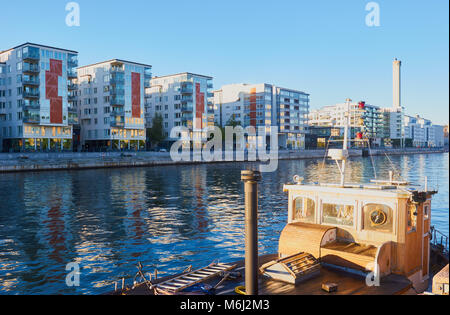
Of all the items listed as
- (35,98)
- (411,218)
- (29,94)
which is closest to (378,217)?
(411,218)

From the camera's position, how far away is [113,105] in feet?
372

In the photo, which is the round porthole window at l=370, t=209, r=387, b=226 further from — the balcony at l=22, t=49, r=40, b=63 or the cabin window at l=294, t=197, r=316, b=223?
the balcony at l=22, t=49, r=40, b=63

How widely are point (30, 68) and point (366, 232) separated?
3845 inches

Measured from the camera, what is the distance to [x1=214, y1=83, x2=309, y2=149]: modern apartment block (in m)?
174

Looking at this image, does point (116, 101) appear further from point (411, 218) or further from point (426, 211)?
point (411, 218)

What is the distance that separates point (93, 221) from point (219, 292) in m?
21.4

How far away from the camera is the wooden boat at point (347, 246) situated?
38.1 feet

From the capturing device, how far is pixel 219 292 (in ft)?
36.1

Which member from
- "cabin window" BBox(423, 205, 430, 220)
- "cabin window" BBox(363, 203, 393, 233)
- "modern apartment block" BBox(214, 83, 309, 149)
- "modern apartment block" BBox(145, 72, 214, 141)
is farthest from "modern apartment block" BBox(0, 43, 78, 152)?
"cabin window" BBox(423, 205, 430, 220)

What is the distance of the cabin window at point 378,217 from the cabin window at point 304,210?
1.98 metres

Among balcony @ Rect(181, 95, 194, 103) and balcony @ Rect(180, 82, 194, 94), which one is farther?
balcony @ Rect(181, 95, 194, 103)

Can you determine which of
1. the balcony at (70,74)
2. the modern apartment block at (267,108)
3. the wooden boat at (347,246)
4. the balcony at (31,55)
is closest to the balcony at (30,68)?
the balcony at (31,55)

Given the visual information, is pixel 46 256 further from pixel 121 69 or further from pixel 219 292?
pixel 121 69

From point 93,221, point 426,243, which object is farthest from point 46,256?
point 426,243
